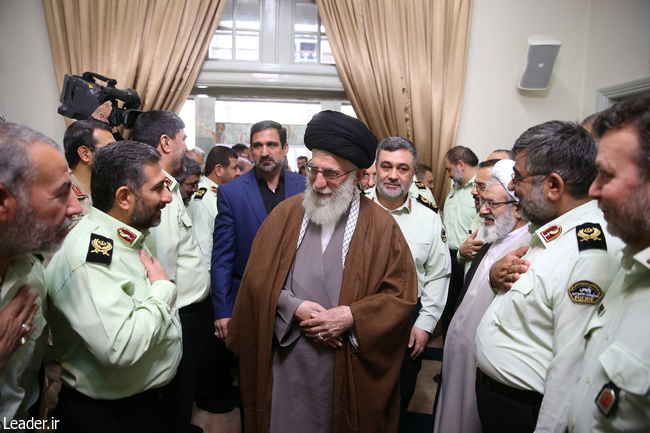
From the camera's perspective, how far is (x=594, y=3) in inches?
168

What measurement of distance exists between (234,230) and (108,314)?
3.87ft

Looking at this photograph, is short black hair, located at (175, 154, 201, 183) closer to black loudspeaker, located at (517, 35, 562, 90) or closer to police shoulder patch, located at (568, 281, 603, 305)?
police shoulder patch, located at (568, 281, 603, 305)

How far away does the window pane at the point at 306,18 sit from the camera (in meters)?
4.40

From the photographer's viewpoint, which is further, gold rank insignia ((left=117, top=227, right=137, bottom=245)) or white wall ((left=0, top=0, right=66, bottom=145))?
white wall ((left=0, top=0, right=66, bottom=145))

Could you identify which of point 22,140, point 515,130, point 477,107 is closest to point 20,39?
point 22,140

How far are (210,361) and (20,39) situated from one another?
156 inches

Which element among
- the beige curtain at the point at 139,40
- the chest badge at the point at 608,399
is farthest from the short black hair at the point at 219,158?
the chest badge at the point at 608,399

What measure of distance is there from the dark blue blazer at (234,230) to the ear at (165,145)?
37cm

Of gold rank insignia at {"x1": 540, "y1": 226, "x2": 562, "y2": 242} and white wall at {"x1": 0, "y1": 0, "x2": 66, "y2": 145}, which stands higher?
white wall at {"x1": 0, "y1": 0, "x2": 66, "y2": 145}

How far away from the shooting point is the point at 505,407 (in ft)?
4.00

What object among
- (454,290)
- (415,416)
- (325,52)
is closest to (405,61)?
(325,52)

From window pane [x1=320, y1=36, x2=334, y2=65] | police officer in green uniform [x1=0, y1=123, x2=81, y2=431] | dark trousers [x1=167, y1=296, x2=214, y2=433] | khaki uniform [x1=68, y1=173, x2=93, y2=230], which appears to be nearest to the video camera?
khaki uniform [x1=68, y1=173, x2=93, y2=230]

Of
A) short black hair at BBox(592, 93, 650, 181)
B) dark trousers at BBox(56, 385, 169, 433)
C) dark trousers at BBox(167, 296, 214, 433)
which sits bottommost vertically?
dark trousers at BBox(167, 296, 214, 433)

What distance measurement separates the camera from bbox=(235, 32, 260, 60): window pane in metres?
4.38
